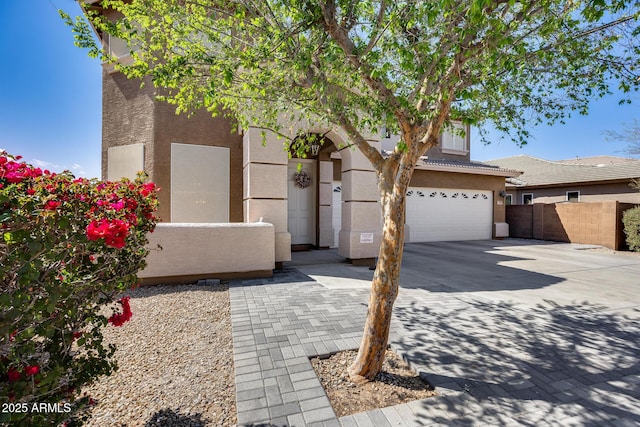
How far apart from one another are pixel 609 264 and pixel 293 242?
9885 millimetres

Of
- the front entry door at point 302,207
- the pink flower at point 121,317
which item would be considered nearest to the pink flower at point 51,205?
the pink flower at point 121,317

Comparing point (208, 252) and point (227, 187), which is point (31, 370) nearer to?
point (208, 252)

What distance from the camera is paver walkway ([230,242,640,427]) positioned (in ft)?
7.55

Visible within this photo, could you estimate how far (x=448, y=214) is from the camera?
14266 millimetres

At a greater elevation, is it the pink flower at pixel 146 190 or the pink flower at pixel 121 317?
the pink flower at pixel 146 190

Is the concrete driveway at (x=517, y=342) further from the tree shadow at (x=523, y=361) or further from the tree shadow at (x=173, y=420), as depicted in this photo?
the tree shadow at (x=173, y=420)

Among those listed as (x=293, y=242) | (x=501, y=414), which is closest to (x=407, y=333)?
(x=501, y=414)

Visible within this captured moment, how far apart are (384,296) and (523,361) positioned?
1.77 metres

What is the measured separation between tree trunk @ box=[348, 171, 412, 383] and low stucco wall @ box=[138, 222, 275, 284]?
13.4 ft

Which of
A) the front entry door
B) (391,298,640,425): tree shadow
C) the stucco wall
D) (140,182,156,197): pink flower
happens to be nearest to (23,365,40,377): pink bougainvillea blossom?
A: (140,182,156,197): pink flower

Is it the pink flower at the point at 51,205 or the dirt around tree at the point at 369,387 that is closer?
the pink flower at the point at 51,205

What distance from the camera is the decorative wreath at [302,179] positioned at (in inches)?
404

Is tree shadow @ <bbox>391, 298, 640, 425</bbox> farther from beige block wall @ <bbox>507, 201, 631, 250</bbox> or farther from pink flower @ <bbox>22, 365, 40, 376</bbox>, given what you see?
beige block wall @ <bbox>507, 201, 631, 250</bbox>

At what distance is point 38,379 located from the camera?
5.06 ft
